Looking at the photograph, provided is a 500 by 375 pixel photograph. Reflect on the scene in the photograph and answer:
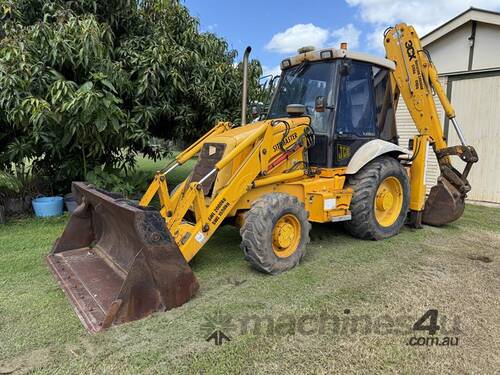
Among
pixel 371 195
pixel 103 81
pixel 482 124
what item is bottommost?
pixel 371 195

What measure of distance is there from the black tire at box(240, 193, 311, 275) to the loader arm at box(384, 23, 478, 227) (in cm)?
237

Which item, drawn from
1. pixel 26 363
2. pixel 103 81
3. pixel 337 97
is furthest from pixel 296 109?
pixel 26 363

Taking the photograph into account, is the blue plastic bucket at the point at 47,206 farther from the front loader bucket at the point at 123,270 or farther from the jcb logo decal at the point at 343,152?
the jcb logo decal at the point at 343,152

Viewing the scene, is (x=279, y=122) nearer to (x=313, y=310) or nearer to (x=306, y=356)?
(x=313, y=310)

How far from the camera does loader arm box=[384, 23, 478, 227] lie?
16.1ft

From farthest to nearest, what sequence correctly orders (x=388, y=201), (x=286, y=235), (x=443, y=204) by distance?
(x=443, y=204) < (x=388, y=201) < (x=286, y=235)

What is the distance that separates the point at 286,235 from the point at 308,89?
6.03ft

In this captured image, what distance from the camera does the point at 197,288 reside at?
2.90 metres

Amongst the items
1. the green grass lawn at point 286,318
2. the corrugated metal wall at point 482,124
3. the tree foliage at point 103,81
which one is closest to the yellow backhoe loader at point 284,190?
the green grass lawn at point 286,318

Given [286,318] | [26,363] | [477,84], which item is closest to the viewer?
[26,363]

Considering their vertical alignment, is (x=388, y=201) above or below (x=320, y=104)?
below

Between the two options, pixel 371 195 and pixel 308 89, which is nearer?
pixel 371 195

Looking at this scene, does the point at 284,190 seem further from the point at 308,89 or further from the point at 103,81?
the point at 103,81

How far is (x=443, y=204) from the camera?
5074mm
